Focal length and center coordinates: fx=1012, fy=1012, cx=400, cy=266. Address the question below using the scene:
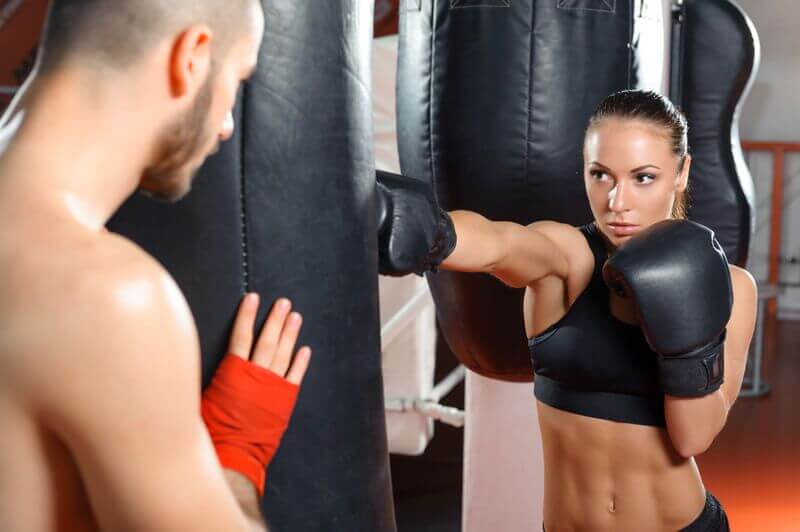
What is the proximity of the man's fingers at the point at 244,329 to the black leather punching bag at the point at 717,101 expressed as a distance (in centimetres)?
142

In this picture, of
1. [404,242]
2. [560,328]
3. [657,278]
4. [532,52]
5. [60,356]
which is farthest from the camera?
[532,52]

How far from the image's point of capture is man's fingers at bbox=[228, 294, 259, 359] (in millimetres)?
1014

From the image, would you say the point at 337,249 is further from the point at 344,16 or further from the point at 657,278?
the point at 657,278

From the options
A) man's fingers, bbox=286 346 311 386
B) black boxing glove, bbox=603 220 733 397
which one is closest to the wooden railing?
black boxing glove, bbox=603 220 733 397

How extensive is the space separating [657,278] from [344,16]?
2.29 feet

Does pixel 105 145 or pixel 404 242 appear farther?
pixel 404 242

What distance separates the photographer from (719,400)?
5.26 ft

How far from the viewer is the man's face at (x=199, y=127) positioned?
33.6 inches

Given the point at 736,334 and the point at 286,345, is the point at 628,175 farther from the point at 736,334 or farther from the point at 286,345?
the point at 286,345

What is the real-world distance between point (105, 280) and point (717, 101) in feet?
5.87

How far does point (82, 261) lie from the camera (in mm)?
762

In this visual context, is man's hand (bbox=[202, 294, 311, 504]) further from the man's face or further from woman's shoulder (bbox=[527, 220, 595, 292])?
woman's shoulder (bbox=[527, 220, 595, 292])

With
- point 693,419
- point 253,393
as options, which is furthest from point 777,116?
point 253,393

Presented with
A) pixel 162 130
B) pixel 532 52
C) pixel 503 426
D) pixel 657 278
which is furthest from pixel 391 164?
pixel 162 130
